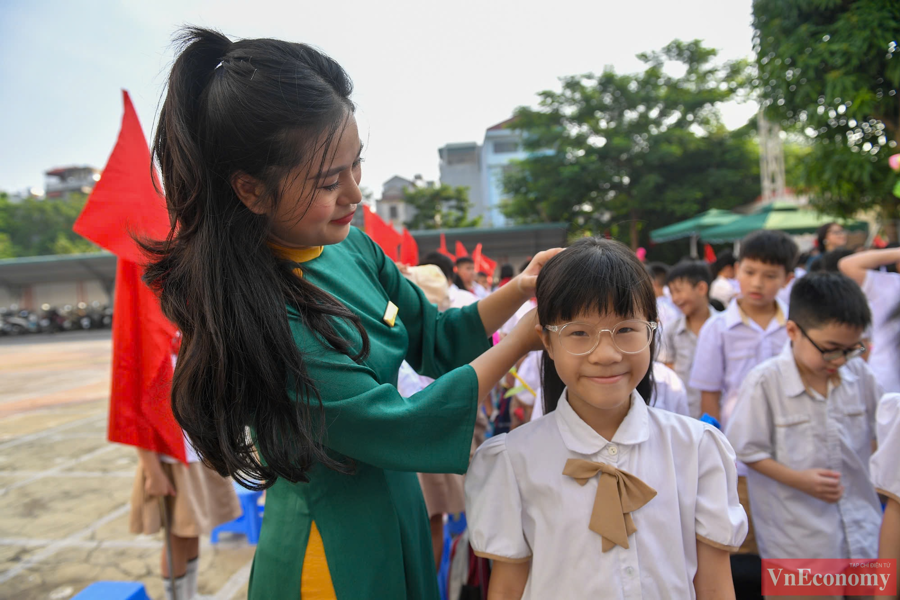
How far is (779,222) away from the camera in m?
7.93

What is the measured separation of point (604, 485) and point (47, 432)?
23.1 ft

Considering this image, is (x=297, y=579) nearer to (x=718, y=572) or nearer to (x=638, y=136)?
(x=718, y=572)

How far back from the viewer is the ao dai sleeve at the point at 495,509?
1.09 meters

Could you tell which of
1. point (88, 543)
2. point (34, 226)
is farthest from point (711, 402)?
point (34, 226)

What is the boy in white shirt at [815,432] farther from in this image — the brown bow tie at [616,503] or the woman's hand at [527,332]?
the woman's hand at [527,332]

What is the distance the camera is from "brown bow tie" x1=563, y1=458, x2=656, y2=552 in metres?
1.06

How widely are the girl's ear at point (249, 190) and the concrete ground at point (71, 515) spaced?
2466 mm

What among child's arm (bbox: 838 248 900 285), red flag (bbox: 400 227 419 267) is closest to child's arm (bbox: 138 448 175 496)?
red flag (bbox: 400 227 419 267)

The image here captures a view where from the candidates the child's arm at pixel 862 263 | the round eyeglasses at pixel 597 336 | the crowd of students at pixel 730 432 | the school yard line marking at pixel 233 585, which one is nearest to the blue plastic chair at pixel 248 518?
the school yard line marking at pixel 233 585

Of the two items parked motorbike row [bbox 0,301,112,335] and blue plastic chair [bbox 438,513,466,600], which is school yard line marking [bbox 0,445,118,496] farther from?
parked motorbike row [bbox 0,301,112,335]

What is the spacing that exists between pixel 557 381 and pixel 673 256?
60.3 ft

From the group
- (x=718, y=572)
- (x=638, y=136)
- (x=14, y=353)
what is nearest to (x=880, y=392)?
(x=718, y=572)

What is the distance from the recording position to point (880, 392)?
1768 mm

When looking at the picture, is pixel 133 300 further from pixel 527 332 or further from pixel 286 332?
pixel 527 332
